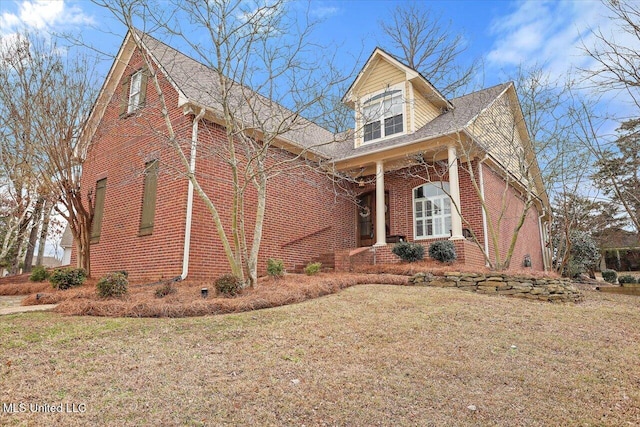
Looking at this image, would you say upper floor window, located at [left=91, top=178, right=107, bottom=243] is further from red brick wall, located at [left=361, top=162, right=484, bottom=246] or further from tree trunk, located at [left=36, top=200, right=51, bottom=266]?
red brick wall, located at [left=361, top=162, right=484, bottom=246]

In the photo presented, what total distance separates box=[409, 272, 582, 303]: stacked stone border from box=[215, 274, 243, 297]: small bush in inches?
160

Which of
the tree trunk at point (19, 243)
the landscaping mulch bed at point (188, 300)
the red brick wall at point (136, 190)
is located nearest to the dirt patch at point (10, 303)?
the landscaping mulch bed at point (188, 300)

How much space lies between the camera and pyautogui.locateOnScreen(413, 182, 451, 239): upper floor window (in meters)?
11.6

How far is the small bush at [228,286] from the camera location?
21.2ft

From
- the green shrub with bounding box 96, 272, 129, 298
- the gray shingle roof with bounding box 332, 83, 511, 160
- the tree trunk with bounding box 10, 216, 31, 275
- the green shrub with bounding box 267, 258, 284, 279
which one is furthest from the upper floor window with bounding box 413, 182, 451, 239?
the tree trunk with bounding box 10, 216, 31, 275

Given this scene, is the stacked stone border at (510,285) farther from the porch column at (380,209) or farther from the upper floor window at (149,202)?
the upper floor window at (149,202)

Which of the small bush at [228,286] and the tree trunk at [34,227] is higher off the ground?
the tree trunk at [34,227]

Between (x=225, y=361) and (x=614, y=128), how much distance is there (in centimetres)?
882

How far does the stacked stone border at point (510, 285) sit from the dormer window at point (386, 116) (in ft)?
18.0

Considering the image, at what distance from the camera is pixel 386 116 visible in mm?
12469

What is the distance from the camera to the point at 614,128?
8.10m

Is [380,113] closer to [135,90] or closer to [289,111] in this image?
[289,111]

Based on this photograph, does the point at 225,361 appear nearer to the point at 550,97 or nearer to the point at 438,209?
the point at 438,209

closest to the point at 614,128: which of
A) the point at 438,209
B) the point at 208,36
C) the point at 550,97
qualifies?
the point at 550,97
